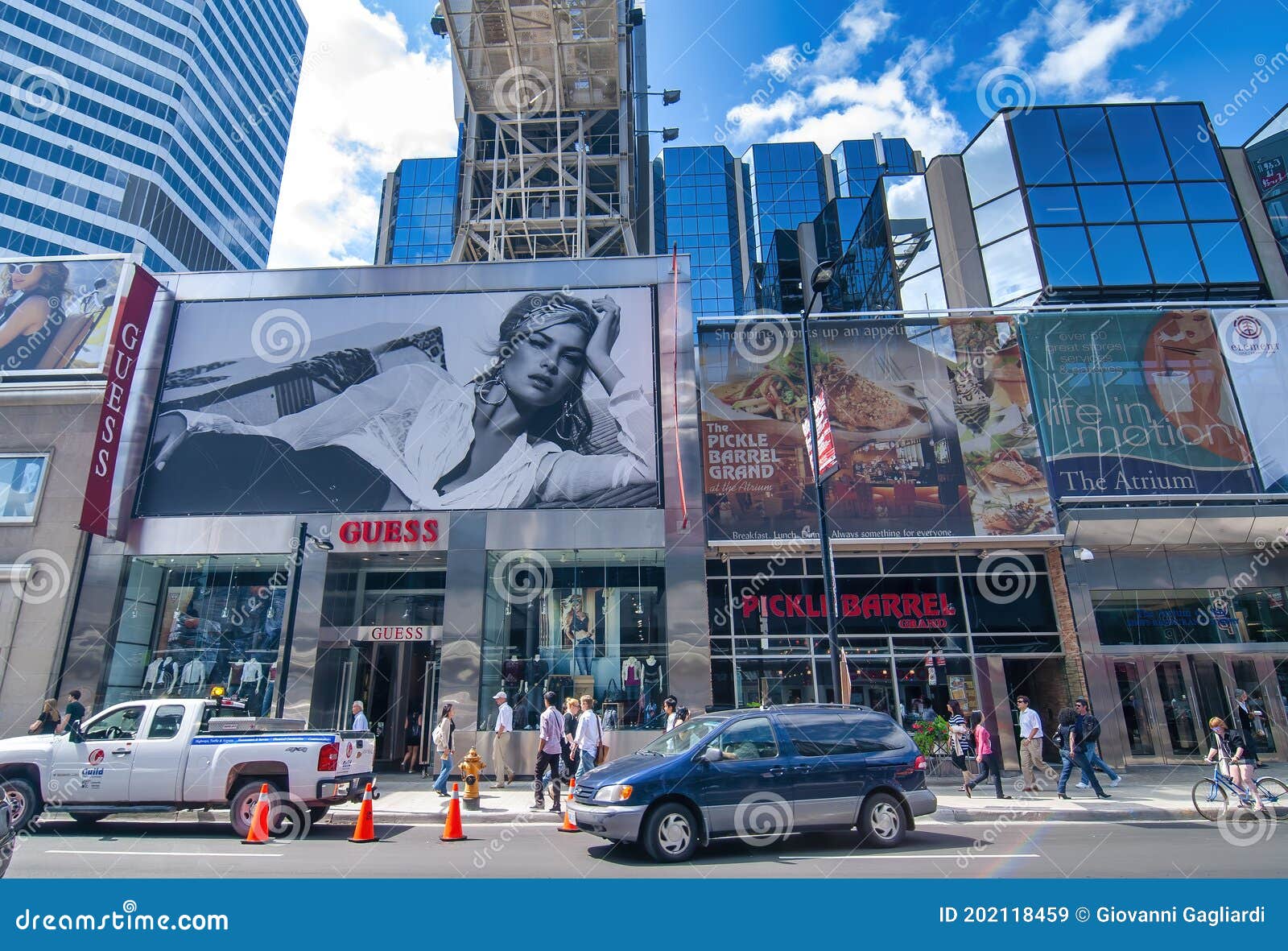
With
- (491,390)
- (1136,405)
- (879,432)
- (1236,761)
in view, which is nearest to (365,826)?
(491,390)

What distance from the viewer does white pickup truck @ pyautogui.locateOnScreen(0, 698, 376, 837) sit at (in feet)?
32.4

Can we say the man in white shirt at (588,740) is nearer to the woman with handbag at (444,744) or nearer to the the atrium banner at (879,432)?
the woman with handbag at (444,744)

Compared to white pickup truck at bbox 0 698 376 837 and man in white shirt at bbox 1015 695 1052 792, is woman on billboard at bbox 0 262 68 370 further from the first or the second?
man in white shirt at bbox 1015 695 1052 792

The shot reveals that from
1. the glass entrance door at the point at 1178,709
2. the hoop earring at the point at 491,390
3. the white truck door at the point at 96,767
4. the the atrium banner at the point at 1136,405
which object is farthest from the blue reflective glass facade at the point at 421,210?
the glass entrance door at the point at 1178,709

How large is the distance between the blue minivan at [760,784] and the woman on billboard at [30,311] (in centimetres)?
2111

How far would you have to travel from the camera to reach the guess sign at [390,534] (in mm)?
17969

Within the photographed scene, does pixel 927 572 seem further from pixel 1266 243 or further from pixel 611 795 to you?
pixel 1266 243

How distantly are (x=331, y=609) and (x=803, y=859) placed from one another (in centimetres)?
1421

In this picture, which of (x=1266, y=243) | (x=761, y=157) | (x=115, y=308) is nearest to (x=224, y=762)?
(x=115, y=308)

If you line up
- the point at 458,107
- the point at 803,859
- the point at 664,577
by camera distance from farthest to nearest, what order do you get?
the point at 458,107
the point at 664,577
the point at 803,859

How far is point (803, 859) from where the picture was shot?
310 inches

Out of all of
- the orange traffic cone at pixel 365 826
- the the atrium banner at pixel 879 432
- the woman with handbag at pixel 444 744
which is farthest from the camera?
the the atrium banner at pixel 879 432

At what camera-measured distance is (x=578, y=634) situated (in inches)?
703

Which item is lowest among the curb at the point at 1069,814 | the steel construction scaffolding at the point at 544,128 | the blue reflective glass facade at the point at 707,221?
the curb at the point at 1069,814
